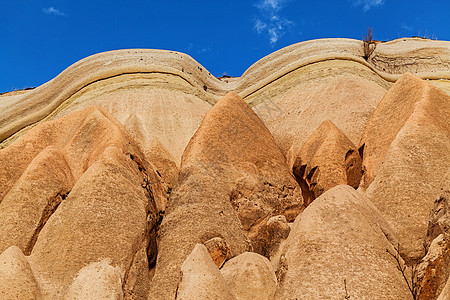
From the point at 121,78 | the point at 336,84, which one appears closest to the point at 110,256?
the point at 336,84

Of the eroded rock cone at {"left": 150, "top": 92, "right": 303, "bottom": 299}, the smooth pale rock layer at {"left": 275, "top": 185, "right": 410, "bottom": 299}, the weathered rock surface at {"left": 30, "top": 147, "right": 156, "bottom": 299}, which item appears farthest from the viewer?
the eroded rock cone at {"left": 150, "top": 92, "right": 303, "bottom": 299}

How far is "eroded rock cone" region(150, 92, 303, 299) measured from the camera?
35.4 ft

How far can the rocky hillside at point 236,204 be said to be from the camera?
875 centimetres

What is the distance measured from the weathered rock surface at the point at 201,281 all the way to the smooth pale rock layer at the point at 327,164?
4.65 meters

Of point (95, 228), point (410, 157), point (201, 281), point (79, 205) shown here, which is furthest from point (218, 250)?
point (410, 157)

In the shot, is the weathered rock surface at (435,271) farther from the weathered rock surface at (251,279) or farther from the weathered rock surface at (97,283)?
the weathered rock surface at (97,283)

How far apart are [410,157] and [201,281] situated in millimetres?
4829

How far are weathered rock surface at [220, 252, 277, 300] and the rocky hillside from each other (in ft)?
0.07

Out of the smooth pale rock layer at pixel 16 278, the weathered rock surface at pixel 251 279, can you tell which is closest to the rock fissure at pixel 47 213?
the smooth pale rock layer at pixel 16 278

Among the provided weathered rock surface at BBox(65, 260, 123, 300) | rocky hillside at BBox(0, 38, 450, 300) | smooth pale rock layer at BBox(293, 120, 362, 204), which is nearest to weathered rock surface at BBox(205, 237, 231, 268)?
rocky hillside at BBox(0, 38, 450, 300)

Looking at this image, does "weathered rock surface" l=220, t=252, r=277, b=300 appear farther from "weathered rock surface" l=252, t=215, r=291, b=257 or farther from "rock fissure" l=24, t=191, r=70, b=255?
"rock fissure" l=24, t=191, r=70, b=255

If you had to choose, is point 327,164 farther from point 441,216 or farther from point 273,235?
point 441,216

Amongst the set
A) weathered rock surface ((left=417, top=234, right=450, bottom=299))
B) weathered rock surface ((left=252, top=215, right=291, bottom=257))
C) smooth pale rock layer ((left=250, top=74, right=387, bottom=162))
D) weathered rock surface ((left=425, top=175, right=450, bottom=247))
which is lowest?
weathered rock surface ((left=417, top=234, right=450, bottom=299))

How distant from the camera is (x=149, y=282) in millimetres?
10289
